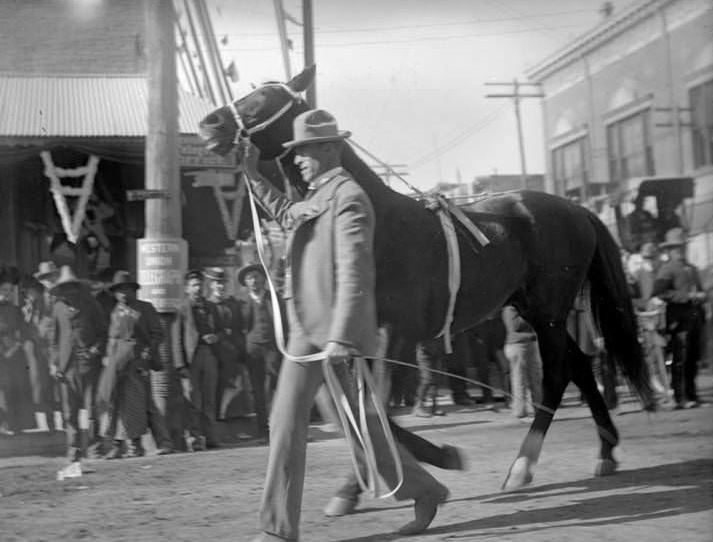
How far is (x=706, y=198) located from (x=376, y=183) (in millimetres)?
9639

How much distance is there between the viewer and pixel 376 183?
4.95 m

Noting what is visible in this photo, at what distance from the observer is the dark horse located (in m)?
4.91

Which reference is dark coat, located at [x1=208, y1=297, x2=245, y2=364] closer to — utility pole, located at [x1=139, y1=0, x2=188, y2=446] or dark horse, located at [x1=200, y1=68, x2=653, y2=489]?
utility pole, located at [x1=139, y1=0, x2=188, y2=446]

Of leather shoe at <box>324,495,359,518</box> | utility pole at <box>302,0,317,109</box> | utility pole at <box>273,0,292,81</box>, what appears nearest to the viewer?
leather shoe at <box>324,495,359,518</box>

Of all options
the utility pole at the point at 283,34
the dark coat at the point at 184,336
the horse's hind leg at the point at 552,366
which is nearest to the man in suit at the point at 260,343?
the dark coat at the point at 184,336

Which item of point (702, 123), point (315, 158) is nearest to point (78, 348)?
point (315, 158)

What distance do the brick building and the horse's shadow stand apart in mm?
6642

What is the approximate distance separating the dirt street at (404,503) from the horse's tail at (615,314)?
1.83 feet

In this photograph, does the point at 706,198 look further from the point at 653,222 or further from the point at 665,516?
the point at 665,516

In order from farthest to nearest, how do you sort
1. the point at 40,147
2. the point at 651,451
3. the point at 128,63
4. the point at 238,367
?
the point at 128,63
the point at 40,147
the point at 238,367
the point at 651,451

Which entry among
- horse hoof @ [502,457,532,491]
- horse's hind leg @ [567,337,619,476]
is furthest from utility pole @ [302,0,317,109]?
horse hoof @ [502,457,532,491]

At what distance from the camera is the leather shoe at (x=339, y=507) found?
4633 mm

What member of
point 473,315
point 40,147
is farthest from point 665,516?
point 40,147

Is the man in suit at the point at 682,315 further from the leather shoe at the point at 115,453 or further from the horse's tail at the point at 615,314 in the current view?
the leather shoe at the point at 115,453
